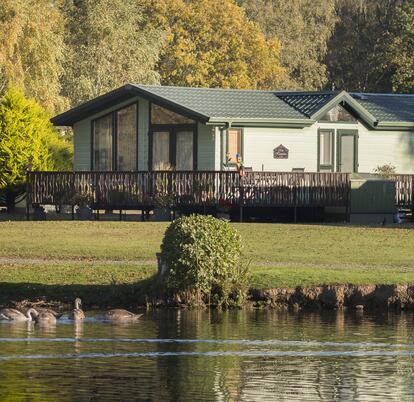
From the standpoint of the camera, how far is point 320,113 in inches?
2021

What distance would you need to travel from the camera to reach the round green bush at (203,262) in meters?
27.7

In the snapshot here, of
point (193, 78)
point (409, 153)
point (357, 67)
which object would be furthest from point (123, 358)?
point (357, 67)

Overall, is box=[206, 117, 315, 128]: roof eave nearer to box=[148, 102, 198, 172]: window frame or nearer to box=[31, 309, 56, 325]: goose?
box=[148, 102, 198, 172]: window frame

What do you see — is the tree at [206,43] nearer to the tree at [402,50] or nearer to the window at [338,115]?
the tree at [402,50]

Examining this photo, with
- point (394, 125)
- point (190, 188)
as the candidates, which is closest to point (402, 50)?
point (394, 125)

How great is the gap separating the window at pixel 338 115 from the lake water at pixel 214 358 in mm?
24690

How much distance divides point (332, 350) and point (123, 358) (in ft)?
11.1

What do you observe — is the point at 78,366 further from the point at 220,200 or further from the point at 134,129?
the point at 134,129

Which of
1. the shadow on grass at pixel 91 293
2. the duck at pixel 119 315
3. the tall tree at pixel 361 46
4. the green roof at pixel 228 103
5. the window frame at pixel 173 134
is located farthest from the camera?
the tall tree at pixel 361 46

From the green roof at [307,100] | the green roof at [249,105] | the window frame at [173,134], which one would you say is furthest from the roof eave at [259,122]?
the window frame at [173,134]

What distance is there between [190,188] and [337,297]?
723 inches

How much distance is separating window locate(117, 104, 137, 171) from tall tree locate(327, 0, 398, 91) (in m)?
38.9

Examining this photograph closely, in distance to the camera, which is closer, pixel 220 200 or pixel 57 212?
pixel 220 200

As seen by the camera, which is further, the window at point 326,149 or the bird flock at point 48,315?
the window at point 326,149
